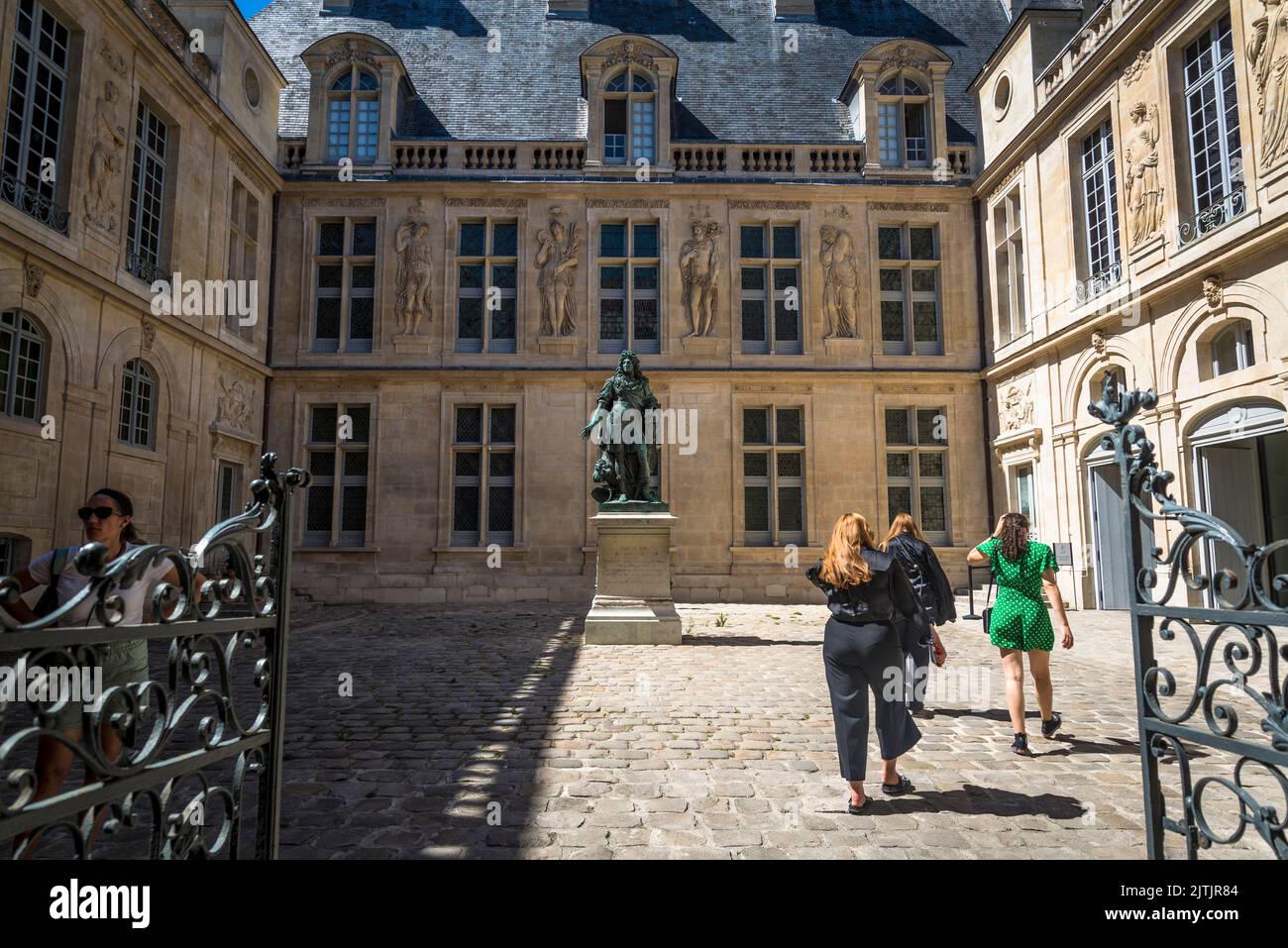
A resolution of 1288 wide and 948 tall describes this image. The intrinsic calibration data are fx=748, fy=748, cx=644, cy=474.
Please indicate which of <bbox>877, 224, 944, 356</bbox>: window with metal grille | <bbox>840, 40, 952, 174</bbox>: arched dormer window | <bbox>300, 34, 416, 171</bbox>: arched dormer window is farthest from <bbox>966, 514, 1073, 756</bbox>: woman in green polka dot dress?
<bbox>300, 34, 416, 171</bbox>: arched dormer window

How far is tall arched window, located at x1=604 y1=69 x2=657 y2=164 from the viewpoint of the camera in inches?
693

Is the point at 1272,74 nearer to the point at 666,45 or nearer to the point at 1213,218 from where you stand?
the point at 1213,218

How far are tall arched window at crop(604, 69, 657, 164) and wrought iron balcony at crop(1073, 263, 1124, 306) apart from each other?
9.60 meters

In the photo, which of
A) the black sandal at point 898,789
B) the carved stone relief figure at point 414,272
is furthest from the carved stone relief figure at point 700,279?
the black sandal at point 898,789

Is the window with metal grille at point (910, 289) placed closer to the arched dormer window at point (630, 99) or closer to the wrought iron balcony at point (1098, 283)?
the wrought iron balcony at point (1098, 283)

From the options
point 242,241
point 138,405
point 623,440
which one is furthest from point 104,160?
point 623,440

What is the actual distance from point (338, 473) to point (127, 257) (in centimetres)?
589

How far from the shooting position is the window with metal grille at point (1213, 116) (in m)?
10.3

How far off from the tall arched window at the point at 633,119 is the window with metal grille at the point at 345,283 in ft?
19.7

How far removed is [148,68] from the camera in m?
12.4

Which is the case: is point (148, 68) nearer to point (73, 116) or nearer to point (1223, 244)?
point (73, 116)

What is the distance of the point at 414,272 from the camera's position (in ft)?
55.2

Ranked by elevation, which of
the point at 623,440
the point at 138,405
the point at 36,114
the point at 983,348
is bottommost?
the point at 623,440
